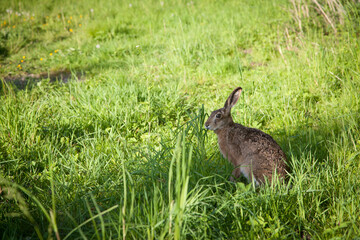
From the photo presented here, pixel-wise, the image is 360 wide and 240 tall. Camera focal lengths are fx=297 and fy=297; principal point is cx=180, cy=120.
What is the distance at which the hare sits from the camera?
2412mm

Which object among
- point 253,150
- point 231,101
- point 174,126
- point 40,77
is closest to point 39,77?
point 40,77

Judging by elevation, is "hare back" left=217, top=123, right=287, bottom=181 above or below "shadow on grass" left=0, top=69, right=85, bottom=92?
below

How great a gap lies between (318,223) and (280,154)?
629 millimetres

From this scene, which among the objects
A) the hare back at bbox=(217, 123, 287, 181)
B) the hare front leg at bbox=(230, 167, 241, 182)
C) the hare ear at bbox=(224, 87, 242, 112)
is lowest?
the hare front leg at bbox=(230, 167, 241, 182)

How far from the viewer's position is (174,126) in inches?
146

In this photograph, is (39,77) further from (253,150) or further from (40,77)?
(253,150)

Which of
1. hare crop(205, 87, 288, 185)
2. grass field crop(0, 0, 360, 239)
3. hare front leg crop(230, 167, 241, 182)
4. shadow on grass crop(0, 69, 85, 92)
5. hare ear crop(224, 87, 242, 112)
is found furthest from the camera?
shadow on grass crop(0, 69, 85, 92)

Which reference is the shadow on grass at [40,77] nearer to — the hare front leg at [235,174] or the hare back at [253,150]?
the hare back at [253,150]

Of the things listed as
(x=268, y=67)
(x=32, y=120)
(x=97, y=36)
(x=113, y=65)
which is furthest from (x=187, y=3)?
(x=32, y=120)

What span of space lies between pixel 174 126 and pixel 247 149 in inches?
50.7

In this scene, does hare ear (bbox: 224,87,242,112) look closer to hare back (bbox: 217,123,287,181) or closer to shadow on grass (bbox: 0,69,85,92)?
hare back (bbox: 217,123,287,181)

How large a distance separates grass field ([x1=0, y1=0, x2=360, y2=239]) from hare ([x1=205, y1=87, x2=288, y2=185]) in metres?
0.11

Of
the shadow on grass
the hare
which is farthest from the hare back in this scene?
the shadow on grass

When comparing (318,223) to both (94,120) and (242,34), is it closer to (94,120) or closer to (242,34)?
(94,120)
